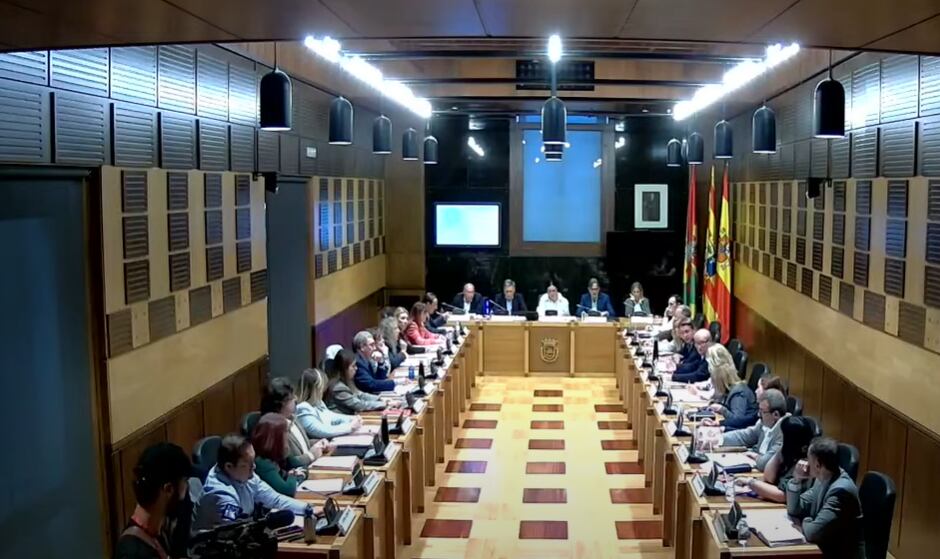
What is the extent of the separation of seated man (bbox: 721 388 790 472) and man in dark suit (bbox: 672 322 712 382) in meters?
2.17

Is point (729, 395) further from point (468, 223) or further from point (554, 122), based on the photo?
point (468, 223)

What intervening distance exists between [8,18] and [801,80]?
8313mm

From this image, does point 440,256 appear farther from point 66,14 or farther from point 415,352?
point 66,14

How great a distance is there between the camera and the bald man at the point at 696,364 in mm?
9181

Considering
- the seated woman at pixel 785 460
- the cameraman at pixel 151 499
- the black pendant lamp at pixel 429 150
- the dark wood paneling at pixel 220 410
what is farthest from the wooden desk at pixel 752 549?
the black pendant lamp at pixel 429 150

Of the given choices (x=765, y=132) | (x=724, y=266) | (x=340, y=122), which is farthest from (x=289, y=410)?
(x=724, y=266)

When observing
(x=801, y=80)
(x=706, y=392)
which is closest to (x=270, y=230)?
(x=706, y=392)

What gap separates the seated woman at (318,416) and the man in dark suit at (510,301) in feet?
22.5

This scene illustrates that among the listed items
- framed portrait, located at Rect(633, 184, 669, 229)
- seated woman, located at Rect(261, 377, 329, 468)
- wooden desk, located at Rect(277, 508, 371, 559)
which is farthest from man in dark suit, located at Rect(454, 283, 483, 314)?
wooden desk, located at Rect(277, 508, 371, 559)

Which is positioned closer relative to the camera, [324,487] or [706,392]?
[324,487]

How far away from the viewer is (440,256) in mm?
16484

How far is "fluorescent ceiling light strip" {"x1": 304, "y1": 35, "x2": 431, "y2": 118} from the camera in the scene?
22.9 ft

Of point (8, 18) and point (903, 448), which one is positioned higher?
point (8, 18)

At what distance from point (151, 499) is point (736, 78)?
7873mm
